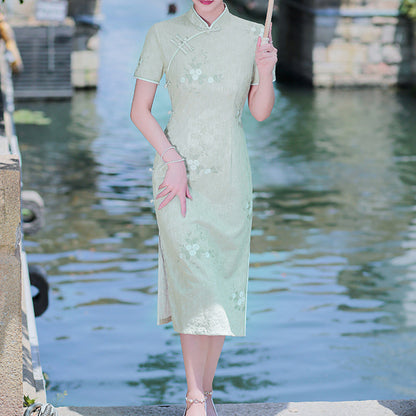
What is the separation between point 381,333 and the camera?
581cm

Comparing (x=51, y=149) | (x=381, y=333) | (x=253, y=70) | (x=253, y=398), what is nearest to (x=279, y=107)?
(x=51, y=149)

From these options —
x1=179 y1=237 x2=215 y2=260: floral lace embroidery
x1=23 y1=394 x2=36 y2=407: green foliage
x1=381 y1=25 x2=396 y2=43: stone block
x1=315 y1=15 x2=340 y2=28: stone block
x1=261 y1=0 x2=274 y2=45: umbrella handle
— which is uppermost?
x1=261 y1=0 x2=274 y2=45: umbrella handle

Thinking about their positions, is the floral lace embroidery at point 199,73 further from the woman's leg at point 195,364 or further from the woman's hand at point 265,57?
the woman's leg at point 195,364

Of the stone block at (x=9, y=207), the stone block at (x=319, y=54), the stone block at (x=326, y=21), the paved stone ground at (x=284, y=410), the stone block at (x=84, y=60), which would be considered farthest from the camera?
the stone block at (x=319, y=54)

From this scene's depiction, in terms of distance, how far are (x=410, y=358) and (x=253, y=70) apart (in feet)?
8.79

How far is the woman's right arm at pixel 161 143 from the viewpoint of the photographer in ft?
10.7

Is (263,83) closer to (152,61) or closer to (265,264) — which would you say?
(152,61)

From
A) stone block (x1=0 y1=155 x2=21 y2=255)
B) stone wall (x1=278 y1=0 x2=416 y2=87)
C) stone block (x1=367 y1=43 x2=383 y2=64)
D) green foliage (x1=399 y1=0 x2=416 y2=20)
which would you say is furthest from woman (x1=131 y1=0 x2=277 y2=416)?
stone block (x1=367 y1=43 x2=383 y2=64)

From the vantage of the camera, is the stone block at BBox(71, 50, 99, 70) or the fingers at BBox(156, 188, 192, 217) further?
the stone block at BBox(71, 50, 99, 70)

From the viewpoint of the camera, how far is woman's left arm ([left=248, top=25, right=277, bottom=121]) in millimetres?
3273

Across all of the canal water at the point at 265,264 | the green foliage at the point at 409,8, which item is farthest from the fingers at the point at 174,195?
the green foliage at the point at 409,8

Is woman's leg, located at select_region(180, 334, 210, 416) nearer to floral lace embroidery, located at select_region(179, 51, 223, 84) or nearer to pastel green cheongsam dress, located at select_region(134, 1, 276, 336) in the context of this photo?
pastel green cheongsam dress, located at select_region(134, 1, 276, 336)

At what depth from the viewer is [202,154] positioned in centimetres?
333

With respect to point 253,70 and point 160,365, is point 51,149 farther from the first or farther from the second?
point 253,70
